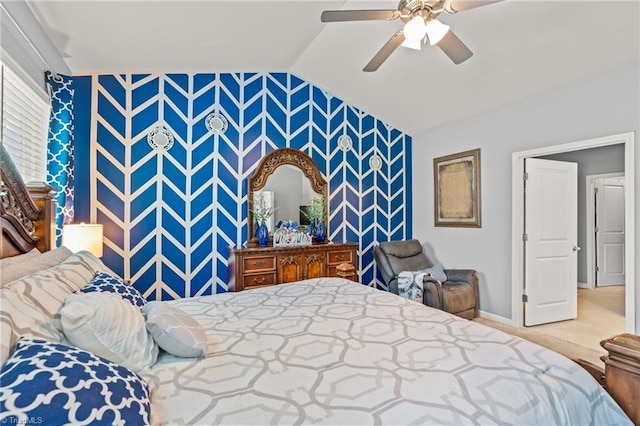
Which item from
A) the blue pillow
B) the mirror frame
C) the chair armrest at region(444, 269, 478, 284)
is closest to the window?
the blue pillow

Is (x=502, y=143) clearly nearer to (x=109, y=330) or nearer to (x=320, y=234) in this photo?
(x=320, y=234)

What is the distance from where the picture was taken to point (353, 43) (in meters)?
3.39

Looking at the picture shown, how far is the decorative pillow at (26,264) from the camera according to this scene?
1359mm

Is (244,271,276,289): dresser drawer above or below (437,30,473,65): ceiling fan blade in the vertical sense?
below

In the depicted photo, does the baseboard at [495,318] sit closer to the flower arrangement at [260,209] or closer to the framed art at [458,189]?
the framed art at [458,189]

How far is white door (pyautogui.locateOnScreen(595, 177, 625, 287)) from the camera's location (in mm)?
6258

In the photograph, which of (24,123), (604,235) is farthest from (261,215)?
(604,235)

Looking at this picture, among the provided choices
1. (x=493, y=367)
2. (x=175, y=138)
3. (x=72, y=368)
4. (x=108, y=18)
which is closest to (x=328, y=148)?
(x=175, y=138)

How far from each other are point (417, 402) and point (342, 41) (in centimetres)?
335

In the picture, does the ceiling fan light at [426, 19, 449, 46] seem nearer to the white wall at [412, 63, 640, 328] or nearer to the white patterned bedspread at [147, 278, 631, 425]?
the white patterned bedspread at [147, 278, 631, 425]

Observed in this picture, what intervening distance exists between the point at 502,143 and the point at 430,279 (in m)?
1.86

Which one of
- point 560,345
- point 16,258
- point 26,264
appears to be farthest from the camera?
point 560,345

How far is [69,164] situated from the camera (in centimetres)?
294

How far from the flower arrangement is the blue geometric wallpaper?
13 cm
